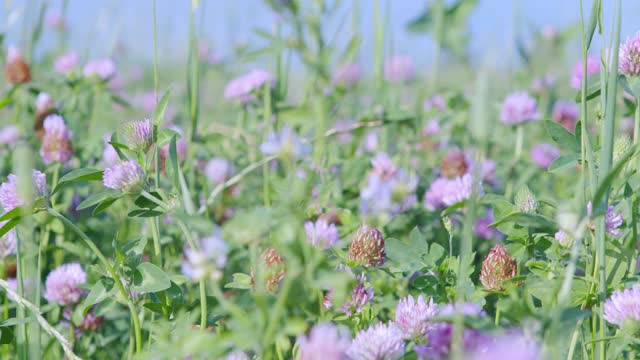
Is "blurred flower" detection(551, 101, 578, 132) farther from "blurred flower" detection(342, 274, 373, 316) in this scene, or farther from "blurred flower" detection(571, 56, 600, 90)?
"blurred flower" detection(342, 274, 373, 316)

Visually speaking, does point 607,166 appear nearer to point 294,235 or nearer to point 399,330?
point 399,330

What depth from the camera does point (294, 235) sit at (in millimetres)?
593

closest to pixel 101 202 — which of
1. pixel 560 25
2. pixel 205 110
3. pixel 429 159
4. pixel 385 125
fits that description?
pixel 385 125

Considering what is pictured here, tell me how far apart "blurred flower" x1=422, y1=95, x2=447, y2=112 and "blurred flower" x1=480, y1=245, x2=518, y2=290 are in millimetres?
1262

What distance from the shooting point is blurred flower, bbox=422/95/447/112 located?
2.20 metres

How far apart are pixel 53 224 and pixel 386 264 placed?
65 centimetres

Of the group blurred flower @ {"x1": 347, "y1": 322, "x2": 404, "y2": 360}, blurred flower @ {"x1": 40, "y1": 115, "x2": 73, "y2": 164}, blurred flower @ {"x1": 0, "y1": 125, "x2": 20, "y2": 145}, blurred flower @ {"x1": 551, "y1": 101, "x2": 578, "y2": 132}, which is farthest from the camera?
blurred flower @ {"x1": 551, "y1": 101, "x2": 578, "y2": 132}

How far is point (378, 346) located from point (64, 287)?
63cm

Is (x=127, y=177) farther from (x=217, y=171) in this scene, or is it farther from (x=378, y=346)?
(x=217, y=171)

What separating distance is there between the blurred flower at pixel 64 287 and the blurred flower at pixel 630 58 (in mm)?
852

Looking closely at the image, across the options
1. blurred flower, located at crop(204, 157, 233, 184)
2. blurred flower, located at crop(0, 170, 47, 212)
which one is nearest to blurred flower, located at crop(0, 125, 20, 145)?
blurred flower, located at crop(204, 157, 233, 184)

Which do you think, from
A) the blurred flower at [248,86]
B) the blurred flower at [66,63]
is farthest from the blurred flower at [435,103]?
the blurred flower at [66,63]

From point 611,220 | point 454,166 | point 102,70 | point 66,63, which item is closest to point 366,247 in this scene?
point 611,220

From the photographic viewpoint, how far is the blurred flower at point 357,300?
3.03 ft
